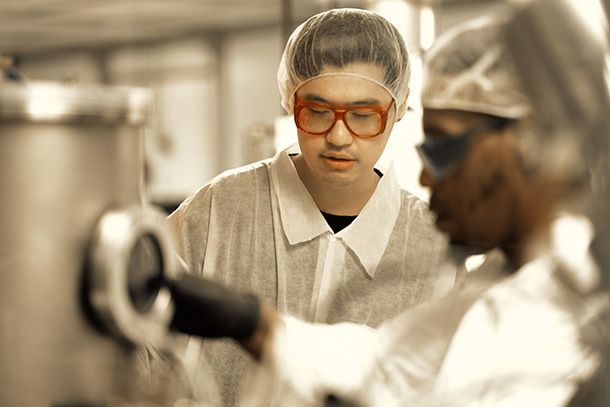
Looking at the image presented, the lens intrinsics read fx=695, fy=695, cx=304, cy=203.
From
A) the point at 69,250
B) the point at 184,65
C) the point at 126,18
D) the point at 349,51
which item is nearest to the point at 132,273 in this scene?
the point at 69,250

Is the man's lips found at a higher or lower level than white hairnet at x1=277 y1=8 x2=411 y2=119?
lower

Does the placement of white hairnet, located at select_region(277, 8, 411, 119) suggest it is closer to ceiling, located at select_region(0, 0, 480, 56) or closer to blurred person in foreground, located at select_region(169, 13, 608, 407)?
blurred person in foreground, located at select_region(169, 13, 608, 407)

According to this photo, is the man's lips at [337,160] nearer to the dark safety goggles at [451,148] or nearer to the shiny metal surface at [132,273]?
the dark safety goggles at [451,148]

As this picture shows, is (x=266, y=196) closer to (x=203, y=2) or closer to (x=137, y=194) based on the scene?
(x=137, y=194)

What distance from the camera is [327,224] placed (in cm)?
166

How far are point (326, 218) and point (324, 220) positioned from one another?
0.04m

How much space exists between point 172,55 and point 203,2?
4.16 ft

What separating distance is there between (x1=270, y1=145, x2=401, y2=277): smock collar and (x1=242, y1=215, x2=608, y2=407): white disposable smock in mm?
596

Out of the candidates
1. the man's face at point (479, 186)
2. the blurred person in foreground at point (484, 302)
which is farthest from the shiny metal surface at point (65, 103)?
the man's face at point (479, 186)

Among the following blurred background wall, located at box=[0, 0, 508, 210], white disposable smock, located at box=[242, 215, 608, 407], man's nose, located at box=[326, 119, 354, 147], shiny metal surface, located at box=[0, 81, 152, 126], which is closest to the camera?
shiny metal surface, located at box=[0, 81, 152, 126]

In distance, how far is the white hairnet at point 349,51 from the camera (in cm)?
157

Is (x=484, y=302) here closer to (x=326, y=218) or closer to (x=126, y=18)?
(x=326, y=218)

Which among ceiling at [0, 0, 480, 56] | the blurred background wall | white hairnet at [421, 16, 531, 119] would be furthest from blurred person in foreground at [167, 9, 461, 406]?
the blurred background wall

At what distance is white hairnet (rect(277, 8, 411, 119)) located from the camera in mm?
1573
